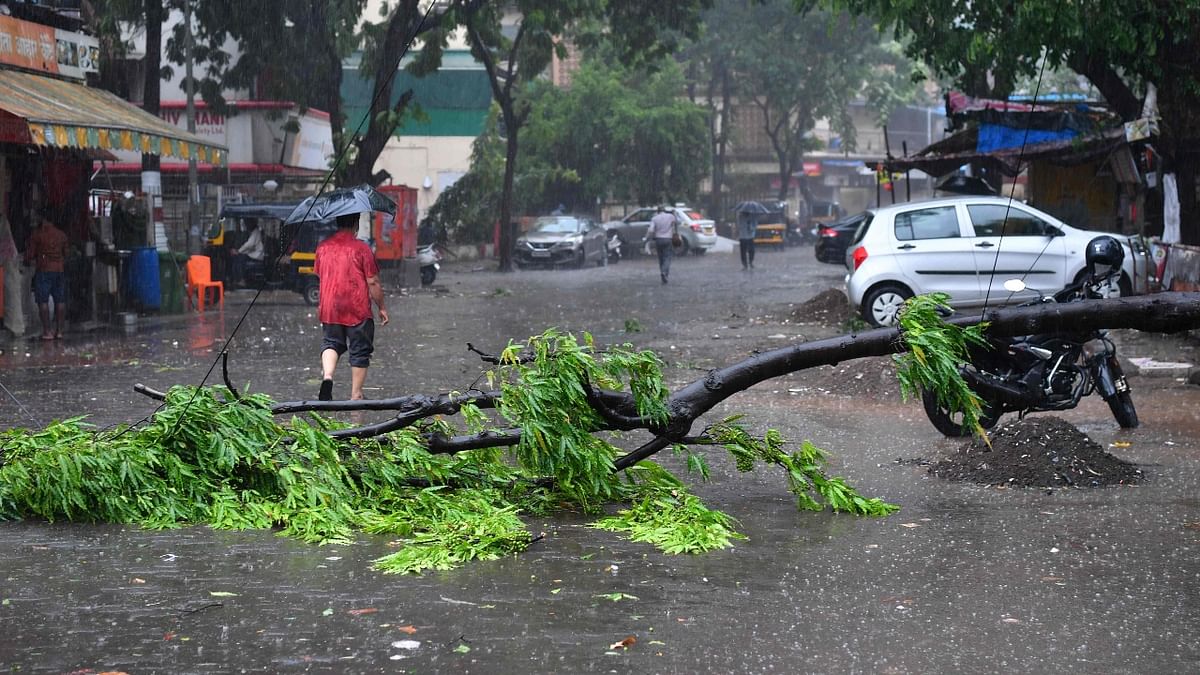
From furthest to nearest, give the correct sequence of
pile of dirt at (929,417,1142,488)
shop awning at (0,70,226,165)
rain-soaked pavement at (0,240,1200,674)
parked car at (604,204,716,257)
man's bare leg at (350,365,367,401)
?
parked car at (604,204,716,257) → shop awning at (0,70,226,165) → man's bare leg at (350,365,367,401) → pile of dirt at (929,417,1142,488) → rain-soaked pavement at (0,240,1200,674)

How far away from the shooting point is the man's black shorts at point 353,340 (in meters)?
10.5

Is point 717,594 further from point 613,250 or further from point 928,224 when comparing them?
point 613,250

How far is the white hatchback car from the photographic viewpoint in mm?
16453

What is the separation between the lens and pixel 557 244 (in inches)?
1474

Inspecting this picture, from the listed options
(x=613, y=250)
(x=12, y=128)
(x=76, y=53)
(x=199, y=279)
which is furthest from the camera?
(x=613, y=250)

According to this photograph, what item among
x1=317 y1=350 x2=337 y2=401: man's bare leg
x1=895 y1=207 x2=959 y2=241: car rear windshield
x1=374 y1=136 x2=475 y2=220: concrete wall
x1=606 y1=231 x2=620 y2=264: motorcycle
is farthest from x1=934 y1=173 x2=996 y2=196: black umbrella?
x1=374 y1=136 x2=475 y2=220: concrete wall

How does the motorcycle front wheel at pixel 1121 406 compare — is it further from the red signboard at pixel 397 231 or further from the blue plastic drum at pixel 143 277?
the red signboard at pixel 397 231

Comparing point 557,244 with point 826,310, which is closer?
point 826,310

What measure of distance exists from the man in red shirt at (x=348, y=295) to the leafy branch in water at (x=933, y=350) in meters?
4.88

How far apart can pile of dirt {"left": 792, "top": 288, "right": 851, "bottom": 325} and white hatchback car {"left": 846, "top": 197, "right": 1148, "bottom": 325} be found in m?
1.58

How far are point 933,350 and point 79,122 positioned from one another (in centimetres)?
1225

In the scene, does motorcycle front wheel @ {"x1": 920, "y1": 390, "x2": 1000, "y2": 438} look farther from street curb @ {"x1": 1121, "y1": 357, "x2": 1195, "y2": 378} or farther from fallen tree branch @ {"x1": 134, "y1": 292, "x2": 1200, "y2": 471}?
street curb @ {"x1": 1121, "y1": 357, "x2": 1195, "y2": 378}

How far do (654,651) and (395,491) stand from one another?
8.12 feet

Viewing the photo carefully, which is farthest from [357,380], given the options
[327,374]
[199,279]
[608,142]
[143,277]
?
[608,142]
